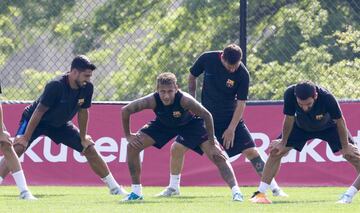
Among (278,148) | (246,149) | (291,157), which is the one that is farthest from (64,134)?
(291,157)

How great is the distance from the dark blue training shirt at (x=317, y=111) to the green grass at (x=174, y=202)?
0.86 m

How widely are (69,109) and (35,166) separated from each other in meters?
3.04

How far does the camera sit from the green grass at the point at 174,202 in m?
12.2

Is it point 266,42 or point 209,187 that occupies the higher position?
point 266,42

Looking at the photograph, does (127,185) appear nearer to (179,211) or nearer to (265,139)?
(265,139)

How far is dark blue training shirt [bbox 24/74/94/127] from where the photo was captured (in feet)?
A: 47.0

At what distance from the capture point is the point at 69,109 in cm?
1457

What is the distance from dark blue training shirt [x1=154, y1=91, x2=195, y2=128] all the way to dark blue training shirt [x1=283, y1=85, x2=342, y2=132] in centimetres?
123

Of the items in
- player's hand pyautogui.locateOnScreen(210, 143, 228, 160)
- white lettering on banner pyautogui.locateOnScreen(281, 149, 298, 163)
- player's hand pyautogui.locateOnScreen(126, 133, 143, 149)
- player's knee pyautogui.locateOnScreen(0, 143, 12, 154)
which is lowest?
white lettering on banner pyautogui.locateOnScreen(281, 149, 298, 163)

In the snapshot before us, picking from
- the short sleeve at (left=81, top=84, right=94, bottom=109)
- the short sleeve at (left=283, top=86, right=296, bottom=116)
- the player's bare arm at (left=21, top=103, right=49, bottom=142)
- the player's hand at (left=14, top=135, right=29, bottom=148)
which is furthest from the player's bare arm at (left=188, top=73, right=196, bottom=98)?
the player's hand at (left=14, top=135, right=29, bottom=148)

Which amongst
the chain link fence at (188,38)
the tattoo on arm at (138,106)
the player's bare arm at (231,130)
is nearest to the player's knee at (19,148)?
the tattoo on arm at (138,106)

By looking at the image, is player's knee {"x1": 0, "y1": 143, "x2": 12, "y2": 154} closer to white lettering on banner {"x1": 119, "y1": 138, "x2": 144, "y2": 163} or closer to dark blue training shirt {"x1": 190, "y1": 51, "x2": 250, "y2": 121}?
dark blue training shirt {"x1": 190, "y1": 51, "x2": 250, "y2": 121}

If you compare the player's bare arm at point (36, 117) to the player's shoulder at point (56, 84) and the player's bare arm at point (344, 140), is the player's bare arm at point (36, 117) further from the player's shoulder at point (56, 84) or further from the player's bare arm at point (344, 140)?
the player's bare arm at point (344, 140)

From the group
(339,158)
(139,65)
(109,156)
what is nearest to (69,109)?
(109,156)
